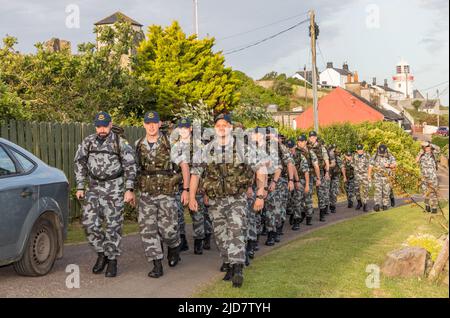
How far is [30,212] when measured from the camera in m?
6.89

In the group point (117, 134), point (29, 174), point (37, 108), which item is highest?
point (37, 108)

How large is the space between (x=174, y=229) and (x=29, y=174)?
187 centimetres

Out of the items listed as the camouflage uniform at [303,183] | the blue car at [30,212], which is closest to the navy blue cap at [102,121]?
the blue car at [30,212]

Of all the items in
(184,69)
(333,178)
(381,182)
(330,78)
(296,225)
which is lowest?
(296,225)

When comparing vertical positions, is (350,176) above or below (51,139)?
below

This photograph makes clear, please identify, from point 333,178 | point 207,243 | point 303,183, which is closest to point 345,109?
point 333,178

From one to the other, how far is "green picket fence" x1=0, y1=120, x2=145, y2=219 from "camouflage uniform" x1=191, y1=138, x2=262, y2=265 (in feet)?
19.5

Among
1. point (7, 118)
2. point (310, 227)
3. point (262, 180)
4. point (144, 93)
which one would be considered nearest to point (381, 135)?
point (144, 93)

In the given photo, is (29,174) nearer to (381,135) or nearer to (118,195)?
(118,195)

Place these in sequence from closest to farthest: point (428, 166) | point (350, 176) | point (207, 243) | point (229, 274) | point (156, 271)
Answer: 1. point (229, 274)
2. point (156, 271)
3. point (207, 243)
4. point (428, 166)
5. point (350, 176)

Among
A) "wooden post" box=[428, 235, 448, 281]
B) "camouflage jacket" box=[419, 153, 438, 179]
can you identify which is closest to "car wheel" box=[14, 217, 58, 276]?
"wooden post" box=[428, 235, 448, 281]

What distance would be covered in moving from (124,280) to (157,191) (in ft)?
3.72

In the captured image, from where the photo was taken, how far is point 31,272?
7102 millimetres

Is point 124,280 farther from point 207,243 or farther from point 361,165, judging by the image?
point 361,165
